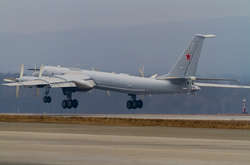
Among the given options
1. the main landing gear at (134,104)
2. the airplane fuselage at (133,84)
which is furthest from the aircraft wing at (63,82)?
the main landing gear at (134,104)

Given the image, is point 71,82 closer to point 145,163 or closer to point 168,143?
point 168,143

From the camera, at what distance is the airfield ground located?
30.4 metres

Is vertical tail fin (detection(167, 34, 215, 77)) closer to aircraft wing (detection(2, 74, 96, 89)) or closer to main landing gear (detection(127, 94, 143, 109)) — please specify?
main landing gear (detection(127, 94, 143, 109))

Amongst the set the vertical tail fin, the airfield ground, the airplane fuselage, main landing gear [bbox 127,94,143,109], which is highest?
the vertical tail fin

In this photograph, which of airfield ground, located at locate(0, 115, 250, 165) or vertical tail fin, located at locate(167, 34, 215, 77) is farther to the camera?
vertical tail fin, located at locate(167, 34, 215, 77)

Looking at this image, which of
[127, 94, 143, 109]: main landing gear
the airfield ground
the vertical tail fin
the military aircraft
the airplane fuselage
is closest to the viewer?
the airfield ground

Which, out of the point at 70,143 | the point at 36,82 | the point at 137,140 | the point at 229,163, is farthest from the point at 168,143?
the point at 36,82

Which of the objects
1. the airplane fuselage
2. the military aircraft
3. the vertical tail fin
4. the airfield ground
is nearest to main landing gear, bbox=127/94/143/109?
the military aircraft

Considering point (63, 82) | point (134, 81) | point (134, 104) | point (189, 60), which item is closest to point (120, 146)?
point (189, 60)

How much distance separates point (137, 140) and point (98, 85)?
172 feet

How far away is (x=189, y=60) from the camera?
289 ft

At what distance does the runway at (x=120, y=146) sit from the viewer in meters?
30.5

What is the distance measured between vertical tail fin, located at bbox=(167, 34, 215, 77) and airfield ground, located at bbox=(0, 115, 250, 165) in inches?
1530

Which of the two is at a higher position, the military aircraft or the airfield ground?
the military aircraft
